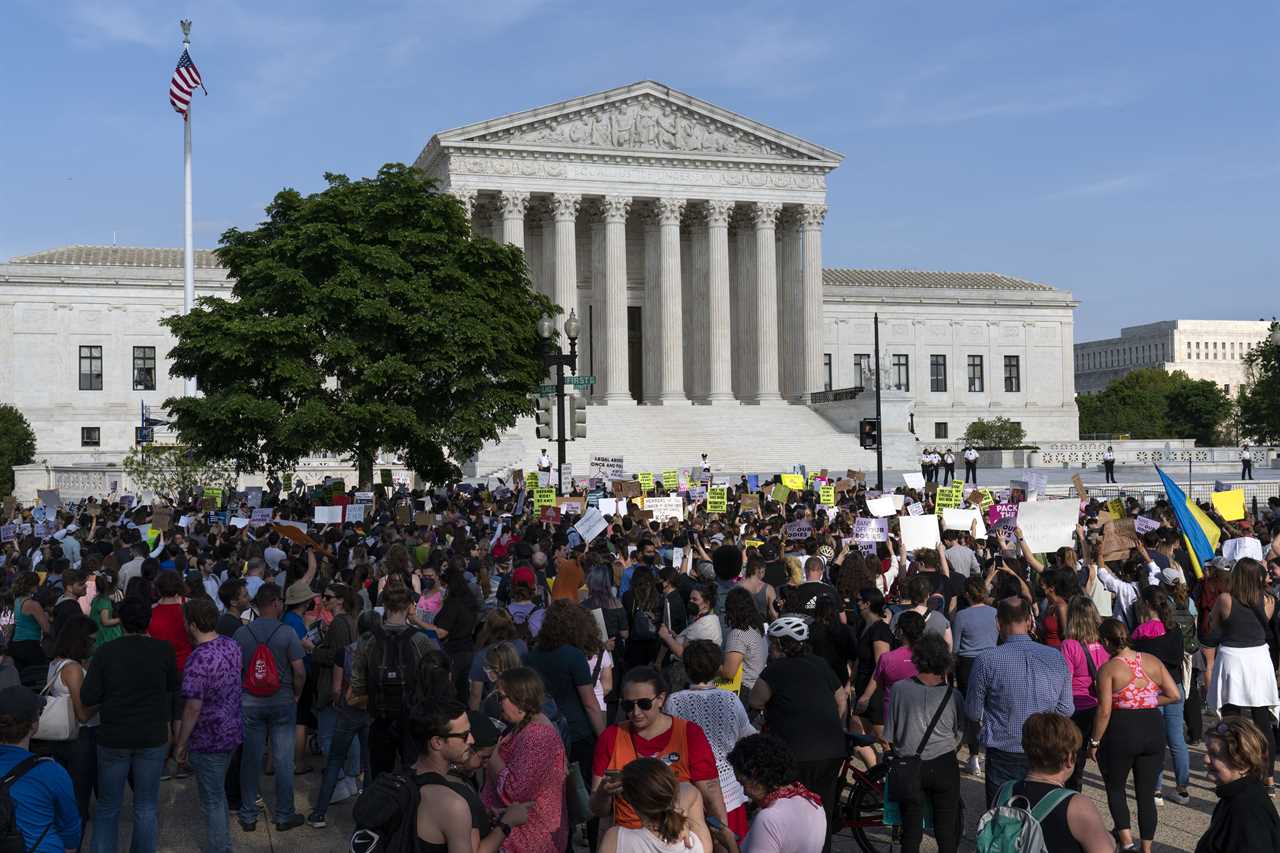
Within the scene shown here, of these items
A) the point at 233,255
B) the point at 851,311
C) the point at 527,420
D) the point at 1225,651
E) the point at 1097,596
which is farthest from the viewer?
the point at 851,311

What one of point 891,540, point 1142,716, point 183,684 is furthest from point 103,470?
point 1142,716

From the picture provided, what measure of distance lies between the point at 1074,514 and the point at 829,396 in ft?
165

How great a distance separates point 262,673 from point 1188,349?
617 ft

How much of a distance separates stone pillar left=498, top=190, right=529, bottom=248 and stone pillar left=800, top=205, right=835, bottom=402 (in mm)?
15071

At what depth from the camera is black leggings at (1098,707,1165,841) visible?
8.88 metres

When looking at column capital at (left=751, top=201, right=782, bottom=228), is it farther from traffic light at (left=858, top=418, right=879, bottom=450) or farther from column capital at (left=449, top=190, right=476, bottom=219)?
traffic light at (left=858, top=418, right=879, bottom=450)

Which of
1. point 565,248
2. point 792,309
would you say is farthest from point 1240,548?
point 792,309

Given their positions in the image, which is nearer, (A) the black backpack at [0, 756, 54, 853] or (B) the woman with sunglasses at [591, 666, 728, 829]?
(A) the black backpack at [0, 756, 54, 853]

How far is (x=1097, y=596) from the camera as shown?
1302 cm

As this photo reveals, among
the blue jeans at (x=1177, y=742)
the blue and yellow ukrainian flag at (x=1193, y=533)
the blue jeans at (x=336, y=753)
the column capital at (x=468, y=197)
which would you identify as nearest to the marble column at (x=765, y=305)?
the column capital at (x=468, y=197)

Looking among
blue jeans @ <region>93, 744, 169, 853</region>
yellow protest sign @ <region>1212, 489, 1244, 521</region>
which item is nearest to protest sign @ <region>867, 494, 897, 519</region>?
yellow protest sign @ <region>1212, 489, 1244, 521</region>

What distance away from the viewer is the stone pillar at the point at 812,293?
6912cm

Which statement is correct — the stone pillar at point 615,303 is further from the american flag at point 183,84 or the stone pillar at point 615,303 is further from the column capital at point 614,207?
the american flag at point 183,84

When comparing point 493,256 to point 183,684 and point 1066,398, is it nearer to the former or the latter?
point 183,684
